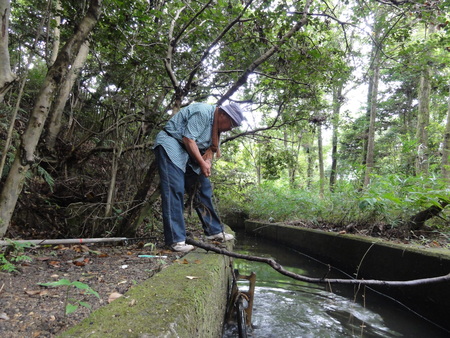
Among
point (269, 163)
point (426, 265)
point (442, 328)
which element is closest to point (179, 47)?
point (269, 163)

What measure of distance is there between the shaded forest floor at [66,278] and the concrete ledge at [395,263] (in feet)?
1.95

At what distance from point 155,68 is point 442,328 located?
15.1 ft

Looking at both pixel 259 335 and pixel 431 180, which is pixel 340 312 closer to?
pixel 259 335

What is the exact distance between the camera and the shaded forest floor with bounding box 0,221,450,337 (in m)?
1.25

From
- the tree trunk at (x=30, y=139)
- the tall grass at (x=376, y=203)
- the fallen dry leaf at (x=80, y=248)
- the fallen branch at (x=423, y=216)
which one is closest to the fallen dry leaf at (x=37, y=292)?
the tree trunk at (x=30, y=139)

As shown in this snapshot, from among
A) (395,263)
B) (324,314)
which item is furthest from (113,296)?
(395,263)

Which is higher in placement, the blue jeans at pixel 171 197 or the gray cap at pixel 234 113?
the gray cap at pixel 234 113

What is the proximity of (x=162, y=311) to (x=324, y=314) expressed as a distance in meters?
2.61

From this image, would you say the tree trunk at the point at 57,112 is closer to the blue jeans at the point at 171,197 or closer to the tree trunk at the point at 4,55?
the tree trunk at the point at 4,55

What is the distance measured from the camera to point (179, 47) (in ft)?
16.7

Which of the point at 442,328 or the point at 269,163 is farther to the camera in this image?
the point at 269,163

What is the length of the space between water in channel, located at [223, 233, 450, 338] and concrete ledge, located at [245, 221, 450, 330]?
152mm

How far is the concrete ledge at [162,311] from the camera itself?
1113 mm

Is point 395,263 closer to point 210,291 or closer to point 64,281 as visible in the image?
point 210,291
